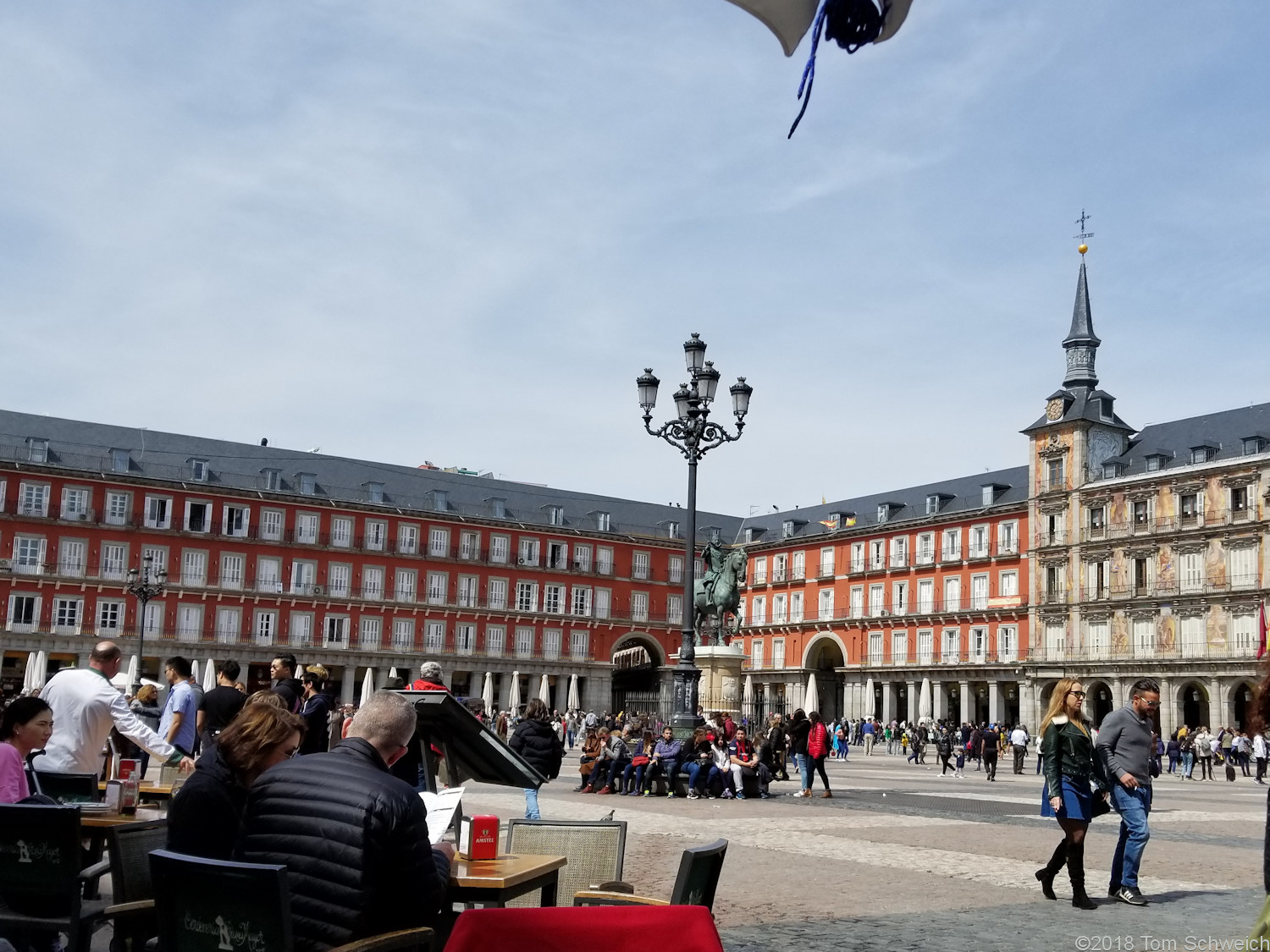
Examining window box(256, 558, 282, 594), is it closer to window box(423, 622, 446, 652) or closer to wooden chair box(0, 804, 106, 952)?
window box(423, 622, 446, 652)

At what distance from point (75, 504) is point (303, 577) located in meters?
10.4

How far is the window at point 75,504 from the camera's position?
53.7m

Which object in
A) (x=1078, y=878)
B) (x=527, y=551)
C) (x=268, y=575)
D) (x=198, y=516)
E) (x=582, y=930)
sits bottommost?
(x=1078, y=878)

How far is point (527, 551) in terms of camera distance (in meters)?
64.8

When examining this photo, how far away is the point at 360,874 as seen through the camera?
3.74 m

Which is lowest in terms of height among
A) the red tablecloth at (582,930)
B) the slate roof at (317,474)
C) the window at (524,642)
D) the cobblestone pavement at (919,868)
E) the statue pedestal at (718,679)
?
the cobblestone pavement at (919,868)

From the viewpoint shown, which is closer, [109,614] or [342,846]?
[342,846]

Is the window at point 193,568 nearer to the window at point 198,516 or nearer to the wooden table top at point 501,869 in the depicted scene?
the window at point 198,516

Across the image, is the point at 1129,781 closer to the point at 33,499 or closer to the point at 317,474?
the point at 33,499

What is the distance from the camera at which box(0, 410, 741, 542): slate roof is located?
55781 millimetres

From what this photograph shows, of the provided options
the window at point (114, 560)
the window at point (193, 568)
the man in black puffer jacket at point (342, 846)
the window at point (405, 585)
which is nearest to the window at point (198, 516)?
the window at point (193, 568)

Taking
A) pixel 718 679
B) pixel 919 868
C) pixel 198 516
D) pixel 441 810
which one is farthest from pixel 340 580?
pixel 441 810

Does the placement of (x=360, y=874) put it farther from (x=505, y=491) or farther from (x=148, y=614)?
(x=505, y=491)

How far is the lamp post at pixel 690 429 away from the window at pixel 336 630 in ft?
137
